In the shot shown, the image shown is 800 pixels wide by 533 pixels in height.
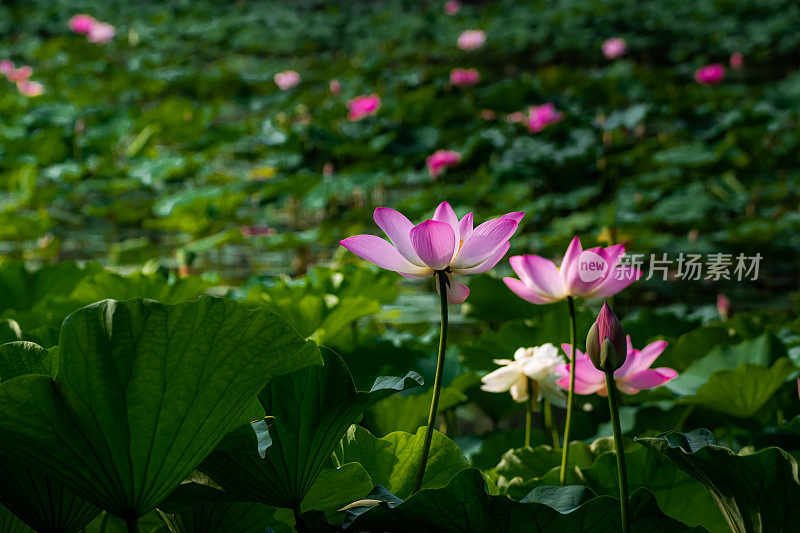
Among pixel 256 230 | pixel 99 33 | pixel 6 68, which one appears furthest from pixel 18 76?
pixel 256 230

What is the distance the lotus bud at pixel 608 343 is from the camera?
17.8 inches

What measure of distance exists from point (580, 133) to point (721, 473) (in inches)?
104

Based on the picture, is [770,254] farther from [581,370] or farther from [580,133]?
[581,370]

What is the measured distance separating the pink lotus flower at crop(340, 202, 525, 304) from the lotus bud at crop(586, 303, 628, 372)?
0.08 metres

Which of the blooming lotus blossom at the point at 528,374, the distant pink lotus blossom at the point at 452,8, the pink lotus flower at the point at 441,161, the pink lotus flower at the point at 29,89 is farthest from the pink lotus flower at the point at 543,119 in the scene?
the distant pink lotus blossom at the point at 452,8

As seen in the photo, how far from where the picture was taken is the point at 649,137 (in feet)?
11.7

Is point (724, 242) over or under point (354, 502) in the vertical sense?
under

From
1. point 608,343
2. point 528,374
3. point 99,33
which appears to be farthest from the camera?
point 99,33

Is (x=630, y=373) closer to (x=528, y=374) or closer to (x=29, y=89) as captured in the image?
(x=528, y=374)

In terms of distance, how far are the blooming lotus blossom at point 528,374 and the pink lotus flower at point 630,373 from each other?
4 centimetres

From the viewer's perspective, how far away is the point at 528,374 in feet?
2.31

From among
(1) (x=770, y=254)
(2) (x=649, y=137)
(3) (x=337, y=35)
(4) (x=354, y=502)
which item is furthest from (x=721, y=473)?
(3) (x=337, y=35)

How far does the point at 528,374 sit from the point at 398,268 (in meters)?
0.25

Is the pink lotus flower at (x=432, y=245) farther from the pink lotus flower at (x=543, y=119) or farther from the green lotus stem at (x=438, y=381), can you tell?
the pink lotus flower at (x=543, y=119)
